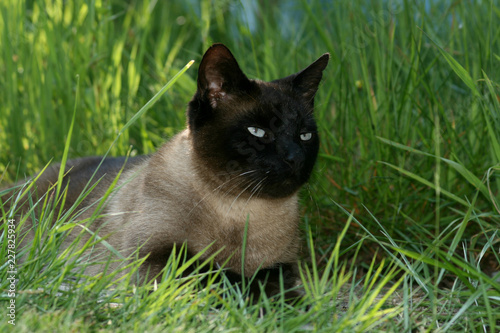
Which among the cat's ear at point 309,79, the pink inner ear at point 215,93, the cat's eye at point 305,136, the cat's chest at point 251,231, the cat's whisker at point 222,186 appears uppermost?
the pink inner ear at point 215,93

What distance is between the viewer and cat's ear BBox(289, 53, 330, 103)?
241 centimetres

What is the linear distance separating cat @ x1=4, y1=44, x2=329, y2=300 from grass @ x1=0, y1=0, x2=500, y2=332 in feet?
0.54

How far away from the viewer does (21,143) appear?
10.9 feet

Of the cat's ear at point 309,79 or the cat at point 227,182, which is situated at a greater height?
the cat's ear at point 309,79

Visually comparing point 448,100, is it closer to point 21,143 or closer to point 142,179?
point 142,179

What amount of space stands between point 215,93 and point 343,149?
97 centimetres

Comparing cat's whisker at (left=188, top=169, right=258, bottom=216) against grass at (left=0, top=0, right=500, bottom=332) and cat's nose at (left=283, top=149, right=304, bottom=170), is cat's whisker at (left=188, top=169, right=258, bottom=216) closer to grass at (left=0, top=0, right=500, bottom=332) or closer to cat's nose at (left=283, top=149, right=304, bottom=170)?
cat's nose at (left=283, top=149, right=304, bottom=170)

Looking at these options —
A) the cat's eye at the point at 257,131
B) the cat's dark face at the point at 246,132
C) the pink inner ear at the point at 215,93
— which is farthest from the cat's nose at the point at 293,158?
the pink inner ear at the point at 215,93

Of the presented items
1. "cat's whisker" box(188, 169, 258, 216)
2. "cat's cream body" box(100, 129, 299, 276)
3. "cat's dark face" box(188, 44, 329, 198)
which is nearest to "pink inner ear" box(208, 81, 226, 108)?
"cat's dark face" box(188, 44, 329, 198)

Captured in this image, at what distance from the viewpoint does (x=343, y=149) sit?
298 cm

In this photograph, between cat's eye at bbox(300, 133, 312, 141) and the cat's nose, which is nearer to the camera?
the cat's nose

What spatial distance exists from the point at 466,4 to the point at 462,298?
2.33 metres

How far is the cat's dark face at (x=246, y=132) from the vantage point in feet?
6.93

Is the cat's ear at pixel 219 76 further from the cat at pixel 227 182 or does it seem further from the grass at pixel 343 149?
the grass at pixel 343 149
